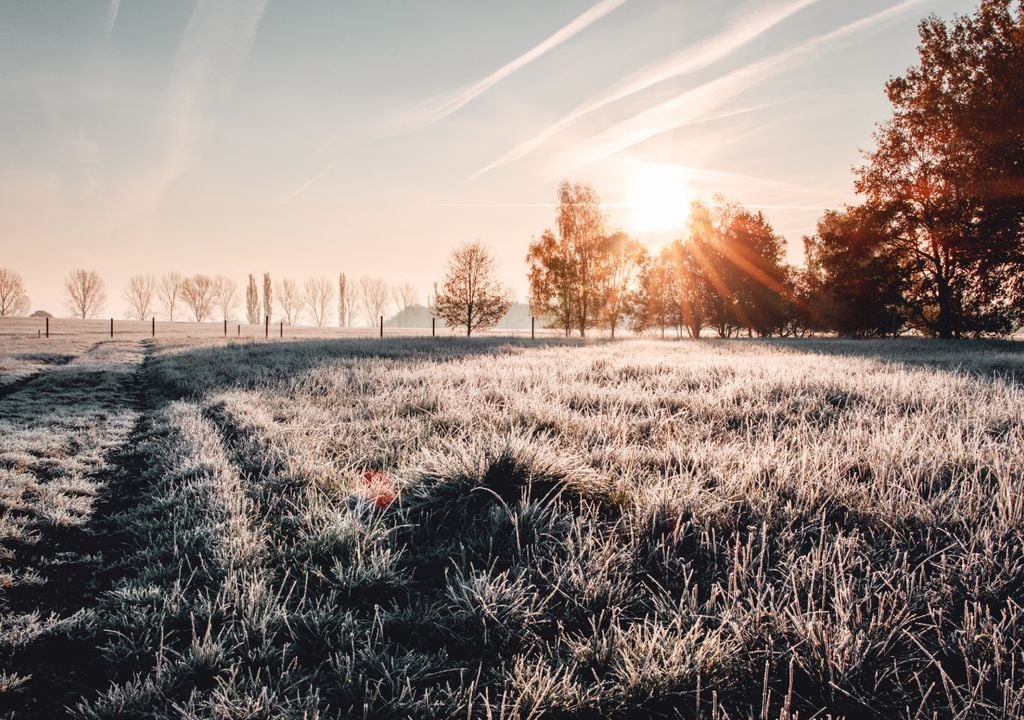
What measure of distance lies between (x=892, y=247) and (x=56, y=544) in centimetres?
3482

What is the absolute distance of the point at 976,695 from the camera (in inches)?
64.3

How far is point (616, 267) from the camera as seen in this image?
42156 millimetres

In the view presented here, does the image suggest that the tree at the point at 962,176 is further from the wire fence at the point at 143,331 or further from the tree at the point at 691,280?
the wire fence at the point at 143,331

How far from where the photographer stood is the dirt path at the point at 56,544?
2098mm

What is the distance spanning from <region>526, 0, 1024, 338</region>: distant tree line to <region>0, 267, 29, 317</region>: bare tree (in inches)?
4888

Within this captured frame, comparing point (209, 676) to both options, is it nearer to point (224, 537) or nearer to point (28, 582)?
point (224, 537)

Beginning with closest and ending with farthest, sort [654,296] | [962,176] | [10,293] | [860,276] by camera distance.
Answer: [962,176]
[860,276]
[654,296]
[10,293]

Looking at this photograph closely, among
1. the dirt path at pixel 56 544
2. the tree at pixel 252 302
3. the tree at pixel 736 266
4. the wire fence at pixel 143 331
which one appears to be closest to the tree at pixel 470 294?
the wire fence at pixel 143 331

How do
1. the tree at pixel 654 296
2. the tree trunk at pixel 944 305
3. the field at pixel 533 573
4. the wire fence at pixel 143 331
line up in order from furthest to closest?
the tree at pixel 654 296 → the wire fence at pixel 143 331 → the tree trunk at pixel 944 305 → the field at pixel 533 573

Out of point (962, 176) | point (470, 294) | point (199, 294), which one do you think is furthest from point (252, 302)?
point (962, 176)

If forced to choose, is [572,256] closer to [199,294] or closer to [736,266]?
[736,266]

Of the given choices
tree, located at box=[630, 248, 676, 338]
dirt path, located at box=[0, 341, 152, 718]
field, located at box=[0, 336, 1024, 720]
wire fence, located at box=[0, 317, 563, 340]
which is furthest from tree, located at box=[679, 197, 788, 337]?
dirt path, located at box=[0, 341, 152, 718]

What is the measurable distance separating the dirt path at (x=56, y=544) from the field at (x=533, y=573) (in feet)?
0.06

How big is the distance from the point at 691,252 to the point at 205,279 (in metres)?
124
